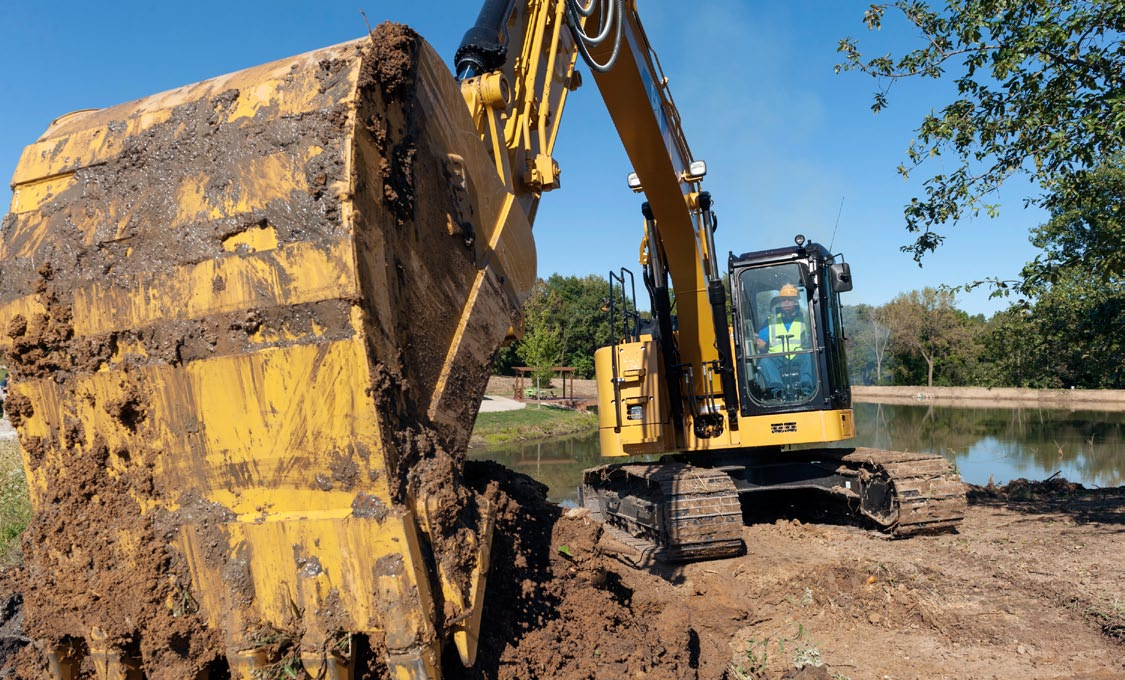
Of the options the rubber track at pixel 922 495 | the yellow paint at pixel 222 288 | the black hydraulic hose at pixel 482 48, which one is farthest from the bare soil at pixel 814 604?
the black hydraulic hose at pixel 482 48

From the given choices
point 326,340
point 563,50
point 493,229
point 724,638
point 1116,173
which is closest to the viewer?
point 326,340

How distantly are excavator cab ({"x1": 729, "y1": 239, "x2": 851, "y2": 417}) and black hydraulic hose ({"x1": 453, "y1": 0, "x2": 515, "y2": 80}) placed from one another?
4.82 m

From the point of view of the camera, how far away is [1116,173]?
28.8ft

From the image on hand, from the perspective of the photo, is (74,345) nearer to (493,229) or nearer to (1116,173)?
(493,229)

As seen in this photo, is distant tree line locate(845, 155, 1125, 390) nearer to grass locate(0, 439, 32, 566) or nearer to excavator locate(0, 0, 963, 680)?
excavator locate(0, 0, 963, 680)

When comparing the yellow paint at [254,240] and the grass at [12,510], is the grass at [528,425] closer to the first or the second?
the grass at [12,510]

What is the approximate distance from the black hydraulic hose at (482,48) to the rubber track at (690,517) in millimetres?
4277

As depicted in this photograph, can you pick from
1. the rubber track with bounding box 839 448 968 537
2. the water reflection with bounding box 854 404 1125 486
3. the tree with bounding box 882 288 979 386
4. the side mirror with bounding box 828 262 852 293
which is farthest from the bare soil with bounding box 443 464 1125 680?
the tree with bounding box 882 288 979 386

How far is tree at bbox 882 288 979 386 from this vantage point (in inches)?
1981

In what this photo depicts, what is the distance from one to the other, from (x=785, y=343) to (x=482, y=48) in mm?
5221

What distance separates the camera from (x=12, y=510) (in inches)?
251

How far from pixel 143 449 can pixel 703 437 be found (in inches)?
240

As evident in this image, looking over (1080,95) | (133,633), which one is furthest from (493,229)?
(1080,95)

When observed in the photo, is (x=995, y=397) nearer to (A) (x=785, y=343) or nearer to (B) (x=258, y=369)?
(A) (x=785, y=343)
